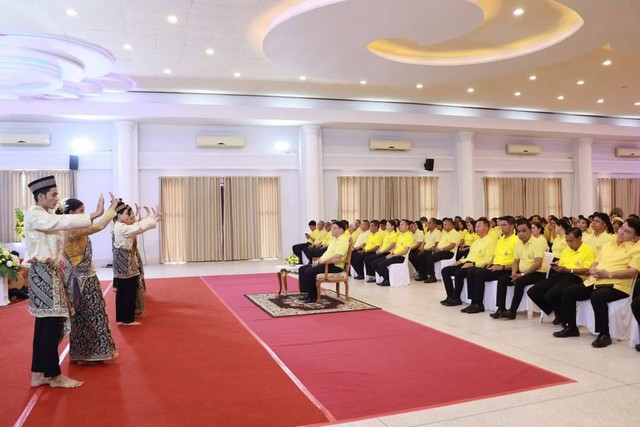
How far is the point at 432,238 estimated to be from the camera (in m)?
9.99

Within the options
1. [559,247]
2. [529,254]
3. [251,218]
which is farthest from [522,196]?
[529,254]

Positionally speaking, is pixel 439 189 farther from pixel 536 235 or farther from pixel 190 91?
pixel 536 235

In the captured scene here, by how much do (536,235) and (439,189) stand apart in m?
9.41

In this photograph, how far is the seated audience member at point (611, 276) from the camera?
15.6 ft

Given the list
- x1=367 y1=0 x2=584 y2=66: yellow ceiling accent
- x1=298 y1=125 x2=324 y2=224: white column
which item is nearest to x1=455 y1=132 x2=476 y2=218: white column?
x1=298 y1=125 x2=324 y2=224: white column

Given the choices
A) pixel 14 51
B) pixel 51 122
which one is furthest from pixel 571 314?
pixel 51 122

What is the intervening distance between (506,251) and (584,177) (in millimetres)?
12019

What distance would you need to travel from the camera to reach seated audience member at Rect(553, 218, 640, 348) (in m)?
4.76

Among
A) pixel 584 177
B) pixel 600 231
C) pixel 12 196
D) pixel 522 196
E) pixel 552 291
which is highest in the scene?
pixel 584 177

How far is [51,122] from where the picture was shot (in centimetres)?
1256

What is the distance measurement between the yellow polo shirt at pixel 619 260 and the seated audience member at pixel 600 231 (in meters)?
0.64

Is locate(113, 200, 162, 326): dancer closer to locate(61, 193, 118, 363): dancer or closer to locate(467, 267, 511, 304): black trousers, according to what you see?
locate(61, 193, 118, 363): dancer

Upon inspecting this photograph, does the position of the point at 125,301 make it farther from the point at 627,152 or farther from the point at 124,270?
the point at 627,152

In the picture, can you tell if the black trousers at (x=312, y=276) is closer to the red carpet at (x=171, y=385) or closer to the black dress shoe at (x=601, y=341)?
the red carpet at (x=171, y=385)
